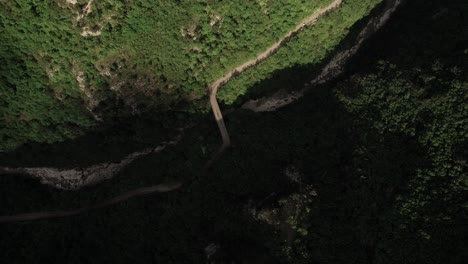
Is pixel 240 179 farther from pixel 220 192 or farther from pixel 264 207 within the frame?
pixel 264 207

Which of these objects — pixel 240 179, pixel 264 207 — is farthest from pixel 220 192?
pixel 264 207

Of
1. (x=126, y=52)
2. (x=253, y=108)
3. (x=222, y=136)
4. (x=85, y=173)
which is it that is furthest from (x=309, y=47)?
(x=85, y=173)

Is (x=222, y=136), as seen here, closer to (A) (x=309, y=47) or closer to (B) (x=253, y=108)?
(B) (x=253, y=108)

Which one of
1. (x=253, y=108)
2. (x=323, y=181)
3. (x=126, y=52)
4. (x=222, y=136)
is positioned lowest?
(x=323, y=181)

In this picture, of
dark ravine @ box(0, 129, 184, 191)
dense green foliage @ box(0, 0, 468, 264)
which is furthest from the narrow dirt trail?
dark ravine @ box(0, 129, 184, 191)

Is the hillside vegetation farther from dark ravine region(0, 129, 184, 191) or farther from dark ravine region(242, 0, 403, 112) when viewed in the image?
dark ravine region(0, 129, 184, 191)

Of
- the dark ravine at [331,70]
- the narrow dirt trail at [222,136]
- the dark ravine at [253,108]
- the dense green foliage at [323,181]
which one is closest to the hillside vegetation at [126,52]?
the narrow dirt trail at [222,136]
